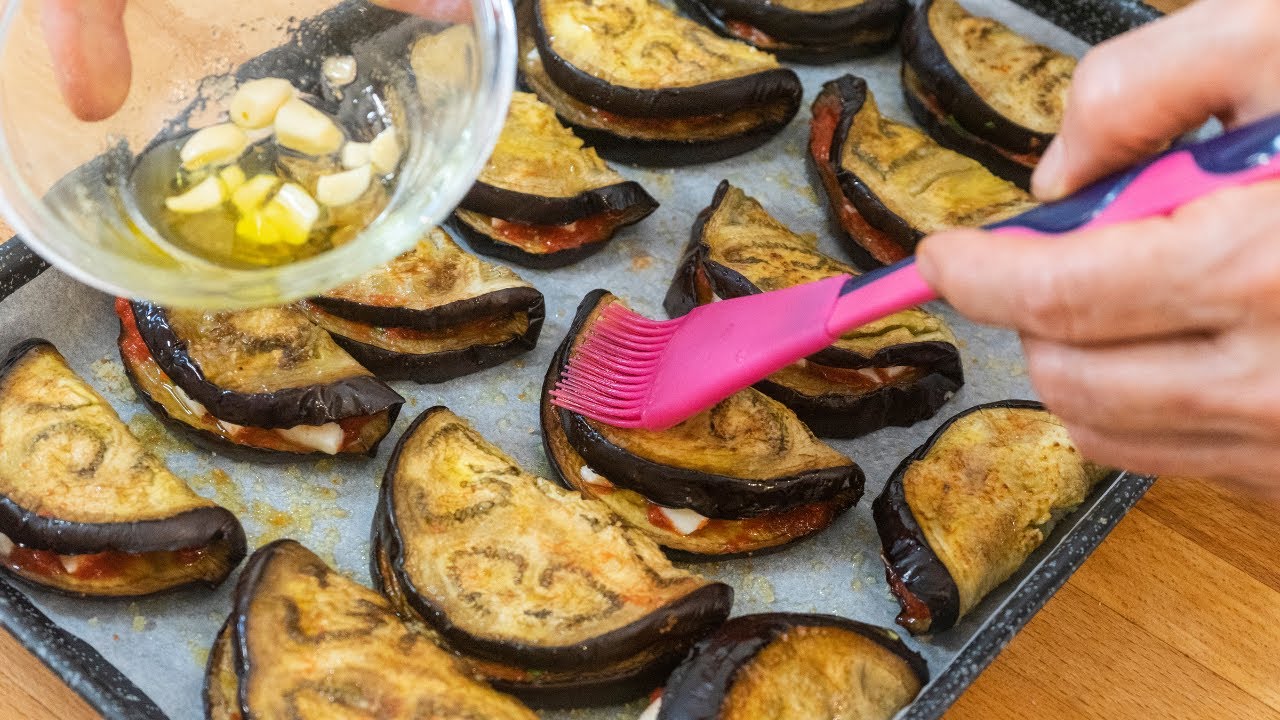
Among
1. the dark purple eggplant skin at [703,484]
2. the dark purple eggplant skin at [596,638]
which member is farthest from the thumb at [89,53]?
the dark purple eggplant skin at [703,484]

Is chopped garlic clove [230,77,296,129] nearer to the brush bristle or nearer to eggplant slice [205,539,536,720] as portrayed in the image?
the brush bristle

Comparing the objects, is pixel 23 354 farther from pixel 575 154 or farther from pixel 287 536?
pixel 575 154

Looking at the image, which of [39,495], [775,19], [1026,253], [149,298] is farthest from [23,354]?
[775,19]

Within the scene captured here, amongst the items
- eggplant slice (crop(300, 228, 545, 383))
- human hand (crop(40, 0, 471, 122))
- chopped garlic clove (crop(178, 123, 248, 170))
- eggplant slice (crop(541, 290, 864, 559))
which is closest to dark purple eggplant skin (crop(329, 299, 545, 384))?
eggplant slice (crop(300, 228, 545, 383))

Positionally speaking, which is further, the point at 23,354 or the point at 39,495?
the point at 23,354

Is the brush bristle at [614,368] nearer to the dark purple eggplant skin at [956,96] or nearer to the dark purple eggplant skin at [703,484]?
the dark purple eggplant skin at [703,484]
